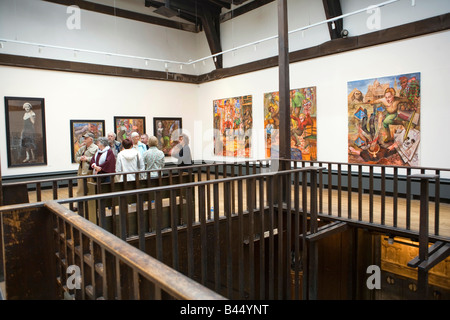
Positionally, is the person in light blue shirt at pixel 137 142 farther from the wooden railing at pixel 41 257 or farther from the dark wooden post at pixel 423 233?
the dark wooden post at pixel 423 233

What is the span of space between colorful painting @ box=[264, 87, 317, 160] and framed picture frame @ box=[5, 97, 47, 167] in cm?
599

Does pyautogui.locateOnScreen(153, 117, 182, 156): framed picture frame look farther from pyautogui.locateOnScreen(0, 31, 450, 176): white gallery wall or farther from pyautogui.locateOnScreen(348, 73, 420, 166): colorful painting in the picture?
pyautogui.locateOnScreen(348, 73, 420, 166): colorful painting

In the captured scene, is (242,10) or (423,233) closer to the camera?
(423,233)

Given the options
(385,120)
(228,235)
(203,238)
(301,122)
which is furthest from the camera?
(301,122)

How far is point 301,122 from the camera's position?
26.5 feet

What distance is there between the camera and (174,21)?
10750 millimetres

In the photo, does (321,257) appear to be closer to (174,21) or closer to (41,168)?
(41,168)

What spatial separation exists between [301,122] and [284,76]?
2691 millimetres

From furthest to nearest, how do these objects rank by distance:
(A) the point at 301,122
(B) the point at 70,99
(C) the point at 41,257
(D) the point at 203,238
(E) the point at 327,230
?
(B) the point at 70,99, (A) the point at 301,122, (E) the point at 327,230, (D) the point at 203,238, (C) the point at 41,257

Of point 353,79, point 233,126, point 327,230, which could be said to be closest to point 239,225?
point 327,230

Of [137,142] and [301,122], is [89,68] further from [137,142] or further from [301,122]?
[301,122]

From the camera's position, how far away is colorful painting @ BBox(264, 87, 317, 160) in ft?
25.7

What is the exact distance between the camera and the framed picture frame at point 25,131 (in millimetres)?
7617
